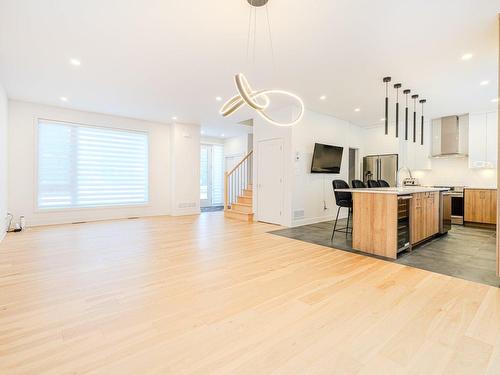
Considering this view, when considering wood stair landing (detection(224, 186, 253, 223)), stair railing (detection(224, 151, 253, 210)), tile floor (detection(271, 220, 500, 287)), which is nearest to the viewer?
tile floor (detection(271, 220, 500, 287))

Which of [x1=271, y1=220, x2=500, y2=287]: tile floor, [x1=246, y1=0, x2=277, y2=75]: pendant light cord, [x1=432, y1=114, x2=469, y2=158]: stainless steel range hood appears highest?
[x1=246, y1=0, x2=277, y2=75]: pendant light cord

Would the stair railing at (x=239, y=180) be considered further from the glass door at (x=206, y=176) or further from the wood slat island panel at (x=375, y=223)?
the wood slat island panel at (x=375, y=223)

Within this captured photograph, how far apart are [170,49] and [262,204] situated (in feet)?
14.0

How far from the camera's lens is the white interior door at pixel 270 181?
6328 mm

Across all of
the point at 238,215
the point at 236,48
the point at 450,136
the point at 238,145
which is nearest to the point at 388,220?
the point at 236,48

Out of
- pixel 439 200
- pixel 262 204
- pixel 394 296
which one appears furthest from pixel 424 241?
pixel 262 204

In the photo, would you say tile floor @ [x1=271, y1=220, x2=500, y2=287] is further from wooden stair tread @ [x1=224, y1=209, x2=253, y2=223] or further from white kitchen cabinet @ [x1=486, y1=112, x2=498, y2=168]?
white kitchen cabinet @ [x1=486, y1=112, x2=498, y2=168]

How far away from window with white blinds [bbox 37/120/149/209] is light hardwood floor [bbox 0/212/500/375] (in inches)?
116

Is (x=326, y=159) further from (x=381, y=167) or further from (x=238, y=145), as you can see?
(x=238, y=145)

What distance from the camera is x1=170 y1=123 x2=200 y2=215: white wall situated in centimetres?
→ 791

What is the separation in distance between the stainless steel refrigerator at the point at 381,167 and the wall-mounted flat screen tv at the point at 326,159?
1.60 m

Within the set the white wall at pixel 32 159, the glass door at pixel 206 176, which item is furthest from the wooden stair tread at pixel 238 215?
the glass door at pixel 206 176

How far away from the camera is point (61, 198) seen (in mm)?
6297

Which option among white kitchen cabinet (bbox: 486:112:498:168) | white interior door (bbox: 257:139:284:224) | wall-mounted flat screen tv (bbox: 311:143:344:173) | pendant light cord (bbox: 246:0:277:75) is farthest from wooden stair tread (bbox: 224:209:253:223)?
white kitchen cabinet (bbox: 486:112:498:168)
